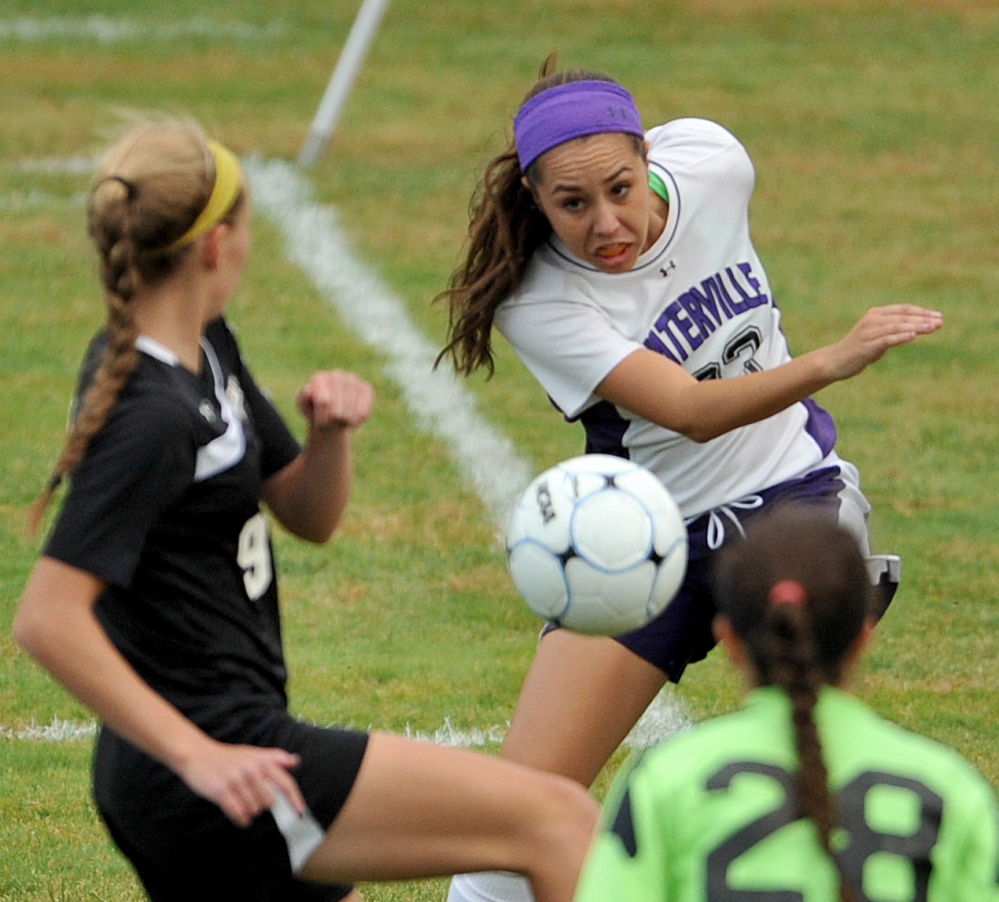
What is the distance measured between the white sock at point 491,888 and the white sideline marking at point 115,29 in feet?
48.1

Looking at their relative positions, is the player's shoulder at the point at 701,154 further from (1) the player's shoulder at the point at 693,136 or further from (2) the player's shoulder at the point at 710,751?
(2) the player's shoulder at the point at 710,751

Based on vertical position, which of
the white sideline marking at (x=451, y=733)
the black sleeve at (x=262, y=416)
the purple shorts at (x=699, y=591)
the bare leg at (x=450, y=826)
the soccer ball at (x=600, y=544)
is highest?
the black sleeve at (x=262, y=416)

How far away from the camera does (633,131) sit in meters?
4.51

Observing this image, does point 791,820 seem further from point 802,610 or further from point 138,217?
point 138,217

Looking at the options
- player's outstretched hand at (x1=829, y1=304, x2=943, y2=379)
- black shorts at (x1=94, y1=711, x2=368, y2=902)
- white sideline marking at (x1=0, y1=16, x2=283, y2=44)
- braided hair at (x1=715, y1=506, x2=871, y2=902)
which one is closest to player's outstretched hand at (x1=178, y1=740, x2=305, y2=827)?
black shorts at (x1=94, y1=711, x2=368, y2=902)

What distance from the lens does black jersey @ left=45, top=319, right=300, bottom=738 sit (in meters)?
3.21

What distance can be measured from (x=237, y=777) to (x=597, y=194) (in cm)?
179

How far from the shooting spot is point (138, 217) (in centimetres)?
337

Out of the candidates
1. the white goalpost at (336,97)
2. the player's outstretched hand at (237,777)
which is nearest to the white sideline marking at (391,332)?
the white goalpost at (336,97)

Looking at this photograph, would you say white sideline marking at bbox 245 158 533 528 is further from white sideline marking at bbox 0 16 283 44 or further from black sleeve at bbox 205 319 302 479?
white sideline marking at bbox 0 16 283 44

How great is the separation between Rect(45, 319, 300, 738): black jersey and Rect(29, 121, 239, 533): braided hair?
7cm

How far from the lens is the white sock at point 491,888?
4.41 meters

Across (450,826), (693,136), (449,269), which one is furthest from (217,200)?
(449,269)

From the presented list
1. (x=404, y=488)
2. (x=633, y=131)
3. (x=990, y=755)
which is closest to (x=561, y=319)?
(x=633, y=131)
